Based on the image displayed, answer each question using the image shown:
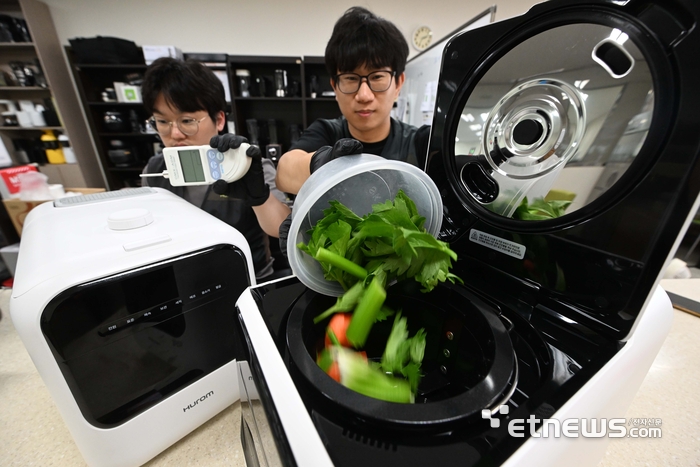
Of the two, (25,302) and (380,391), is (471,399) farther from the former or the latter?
(25,302)

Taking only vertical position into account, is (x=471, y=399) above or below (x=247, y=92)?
below

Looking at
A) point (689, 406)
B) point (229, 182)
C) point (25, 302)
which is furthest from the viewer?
point (229, 182)

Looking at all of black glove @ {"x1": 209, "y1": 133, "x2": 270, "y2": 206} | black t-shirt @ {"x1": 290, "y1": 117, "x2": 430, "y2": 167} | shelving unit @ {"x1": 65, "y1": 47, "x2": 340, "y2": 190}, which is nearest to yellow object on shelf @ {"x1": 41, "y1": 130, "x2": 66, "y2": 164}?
shelving unit @ {"x1": 65, "y1": 47, "x2": 340, "y2": 190}

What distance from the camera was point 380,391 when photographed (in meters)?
0.25

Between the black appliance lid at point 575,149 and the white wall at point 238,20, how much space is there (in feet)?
9.21

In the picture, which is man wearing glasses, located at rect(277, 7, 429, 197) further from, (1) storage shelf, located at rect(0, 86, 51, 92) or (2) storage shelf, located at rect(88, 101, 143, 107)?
(1) storage shelf, located at rect(0, 86, 51, 92)

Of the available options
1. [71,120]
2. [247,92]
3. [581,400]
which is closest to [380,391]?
[581,400]

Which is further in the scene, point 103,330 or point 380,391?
point 103,330

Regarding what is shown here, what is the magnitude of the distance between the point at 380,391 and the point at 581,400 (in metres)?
0.17

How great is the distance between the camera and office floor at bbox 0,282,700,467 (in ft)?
1.36

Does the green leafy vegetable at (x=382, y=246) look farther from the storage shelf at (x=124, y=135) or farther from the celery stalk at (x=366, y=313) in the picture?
the storage shelf at (x=124, y=135)

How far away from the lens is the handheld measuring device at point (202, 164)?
0.62 meters

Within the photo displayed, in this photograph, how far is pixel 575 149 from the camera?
31 centimetres

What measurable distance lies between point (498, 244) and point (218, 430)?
54 centimetres
